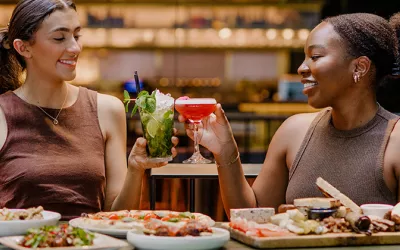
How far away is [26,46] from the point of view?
9.45ft

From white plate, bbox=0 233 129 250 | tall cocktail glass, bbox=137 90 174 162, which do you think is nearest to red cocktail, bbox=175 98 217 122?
tall cocktail glass, bbox=137 90 174 162

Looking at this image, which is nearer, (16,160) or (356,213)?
(356,213)

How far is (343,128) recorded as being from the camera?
2.77 m

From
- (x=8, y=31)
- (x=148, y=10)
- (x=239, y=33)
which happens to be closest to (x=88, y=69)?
(x=148, y=10)

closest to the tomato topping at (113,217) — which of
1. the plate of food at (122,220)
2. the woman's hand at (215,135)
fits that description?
the plate of food at (122,220)

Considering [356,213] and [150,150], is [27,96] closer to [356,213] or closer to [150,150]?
[150,150]

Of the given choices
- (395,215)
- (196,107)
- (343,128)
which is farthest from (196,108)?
(395,215)

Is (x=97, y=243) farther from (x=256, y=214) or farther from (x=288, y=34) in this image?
(x=288, y=34)

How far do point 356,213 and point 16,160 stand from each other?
1336 millimetres

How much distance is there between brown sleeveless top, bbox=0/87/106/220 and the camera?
2.76m

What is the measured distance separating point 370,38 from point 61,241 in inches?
56.4

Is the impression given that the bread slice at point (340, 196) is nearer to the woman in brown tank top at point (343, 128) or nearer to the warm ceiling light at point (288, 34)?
the woman in brown tank top at point (343, 128)

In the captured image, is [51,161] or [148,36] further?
[148,36]

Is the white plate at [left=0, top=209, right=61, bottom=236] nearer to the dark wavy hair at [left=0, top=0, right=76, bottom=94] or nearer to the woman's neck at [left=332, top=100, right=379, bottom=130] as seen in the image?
the dark wavy hair at [left=0, top=0, right=76, bottom=94]
